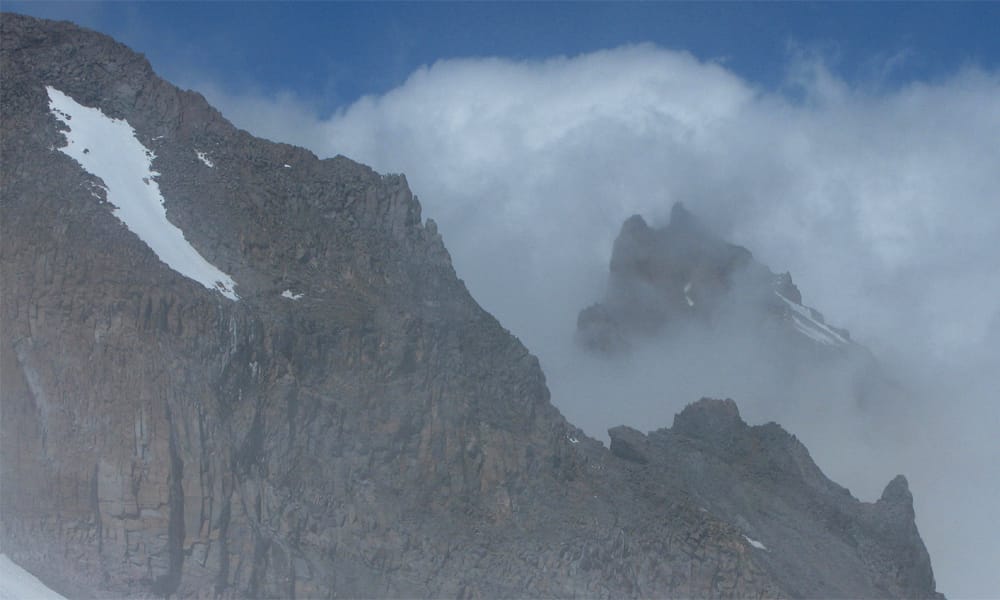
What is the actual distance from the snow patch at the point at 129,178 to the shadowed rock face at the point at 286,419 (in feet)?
1.66

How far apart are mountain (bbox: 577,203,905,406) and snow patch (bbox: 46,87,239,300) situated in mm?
86002

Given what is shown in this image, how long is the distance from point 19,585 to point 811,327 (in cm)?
12245

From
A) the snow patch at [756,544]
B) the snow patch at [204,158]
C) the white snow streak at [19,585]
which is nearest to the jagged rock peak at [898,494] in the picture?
the snow patch at [756,544]

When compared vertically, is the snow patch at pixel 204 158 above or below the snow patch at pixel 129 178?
above

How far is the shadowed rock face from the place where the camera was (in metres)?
37.9

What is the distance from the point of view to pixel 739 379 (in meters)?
135

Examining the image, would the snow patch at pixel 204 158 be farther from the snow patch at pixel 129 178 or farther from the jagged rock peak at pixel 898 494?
the jagged rock peak at pixel 898 494

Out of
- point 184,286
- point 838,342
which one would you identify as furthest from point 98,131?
point 838,342

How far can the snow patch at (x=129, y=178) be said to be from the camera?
44125 millimetres

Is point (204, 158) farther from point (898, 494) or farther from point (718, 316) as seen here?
point (718, 316)

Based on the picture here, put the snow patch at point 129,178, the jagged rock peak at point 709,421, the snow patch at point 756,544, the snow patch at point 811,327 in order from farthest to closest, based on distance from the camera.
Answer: the snow patch at point 811,327, the jagged rock peak at point 709,421, the snow patch at point 756,544, the snow patch at point 129,178

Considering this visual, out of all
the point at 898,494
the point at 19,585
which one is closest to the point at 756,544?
the point at 898,494

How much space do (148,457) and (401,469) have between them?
8.78 metres

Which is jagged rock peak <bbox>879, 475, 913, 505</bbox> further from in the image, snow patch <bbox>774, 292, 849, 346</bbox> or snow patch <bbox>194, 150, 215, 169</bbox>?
snow patch <bbox>774, 292, 849, 346</bbox>
